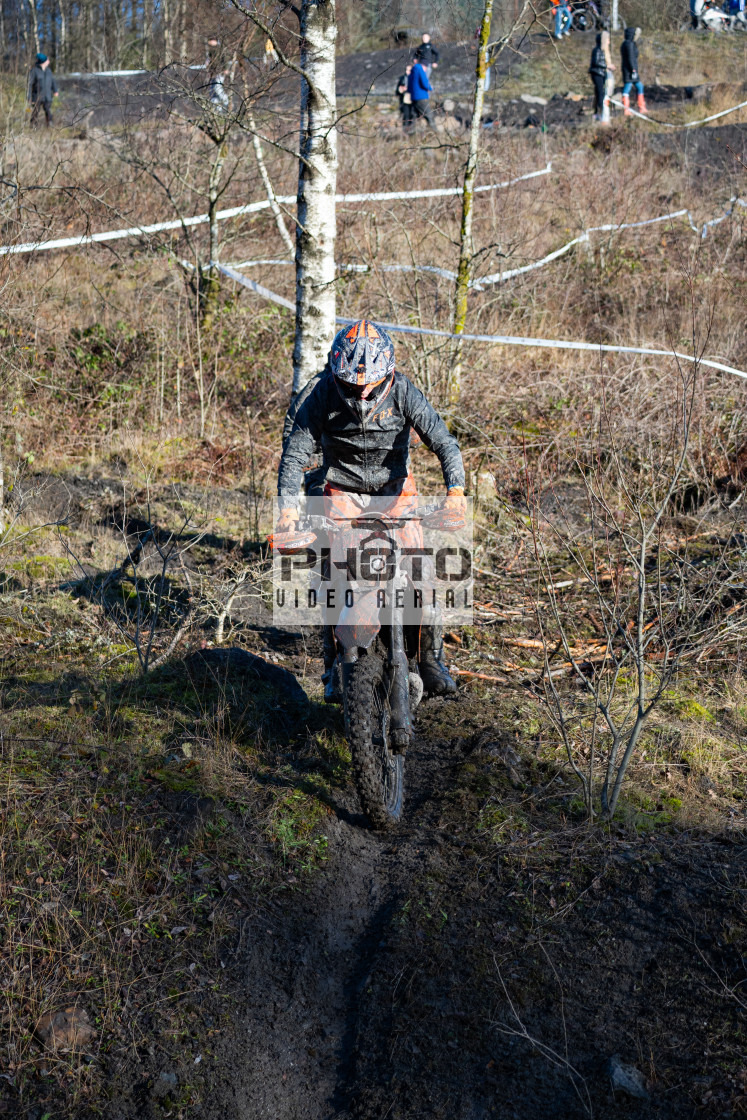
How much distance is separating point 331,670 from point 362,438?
119 centimetres

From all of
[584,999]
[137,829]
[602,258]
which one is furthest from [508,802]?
[602,258]

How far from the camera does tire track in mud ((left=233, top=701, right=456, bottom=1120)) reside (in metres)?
2.95

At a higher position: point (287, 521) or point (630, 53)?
point (630, 53)

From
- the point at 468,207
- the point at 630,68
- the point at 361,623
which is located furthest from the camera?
the point at 630,68

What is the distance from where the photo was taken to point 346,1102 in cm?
291

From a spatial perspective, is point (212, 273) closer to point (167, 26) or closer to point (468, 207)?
point (167, 26)

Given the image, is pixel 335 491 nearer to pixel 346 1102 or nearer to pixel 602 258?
pixel 346 1102

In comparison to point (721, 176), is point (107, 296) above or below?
below

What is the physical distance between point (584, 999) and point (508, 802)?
126 cm

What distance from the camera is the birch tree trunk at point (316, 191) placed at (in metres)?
6.14

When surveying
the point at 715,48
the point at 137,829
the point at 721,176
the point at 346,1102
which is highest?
the point at 715,48

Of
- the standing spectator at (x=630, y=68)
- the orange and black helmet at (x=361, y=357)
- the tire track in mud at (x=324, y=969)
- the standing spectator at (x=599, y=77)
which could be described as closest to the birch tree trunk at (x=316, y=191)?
the orange and black helmet at (x=361, y=357)

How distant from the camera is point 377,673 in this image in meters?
4.16

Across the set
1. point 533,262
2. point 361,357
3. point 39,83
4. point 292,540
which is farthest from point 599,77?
point 292,540
